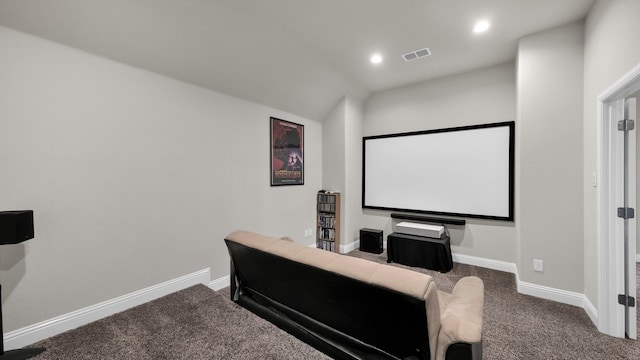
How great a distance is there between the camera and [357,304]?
1329 mm

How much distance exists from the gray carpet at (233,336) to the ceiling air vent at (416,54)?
328cm

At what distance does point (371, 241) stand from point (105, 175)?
153 inches

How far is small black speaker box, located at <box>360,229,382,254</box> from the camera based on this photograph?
A: 4402 millimetres

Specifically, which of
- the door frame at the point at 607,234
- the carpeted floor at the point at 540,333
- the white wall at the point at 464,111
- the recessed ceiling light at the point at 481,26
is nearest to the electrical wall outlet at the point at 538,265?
the carpeted floor at the point at 540,333

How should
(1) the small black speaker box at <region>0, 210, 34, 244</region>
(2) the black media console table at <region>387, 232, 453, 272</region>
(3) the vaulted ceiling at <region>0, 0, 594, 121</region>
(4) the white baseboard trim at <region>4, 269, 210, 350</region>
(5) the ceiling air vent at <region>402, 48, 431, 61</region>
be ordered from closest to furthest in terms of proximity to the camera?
(1) the small black speaker box at <region>0, 210, 34, 244</region>, (4) the white baseboard trim at <region>4, 269, 210, 350</region>, (3) the vaulted ceiling at <region>0, 0, 594, 121</region>, (5) the ceiling air vent at <region>402, 48, 431, 61</region>, (2) the black media console table at <region>387, 232, 453, 272</region>

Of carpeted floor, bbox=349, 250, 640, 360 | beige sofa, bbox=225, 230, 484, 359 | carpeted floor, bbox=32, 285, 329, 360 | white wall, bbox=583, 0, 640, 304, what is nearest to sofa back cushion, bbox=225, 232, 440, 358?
beige sofa, bbox=225, 230, 484, 359

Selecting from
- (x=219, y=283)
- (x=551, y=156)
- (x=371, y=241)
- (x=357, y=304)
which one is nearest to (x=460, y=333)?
(x=357, y=304)

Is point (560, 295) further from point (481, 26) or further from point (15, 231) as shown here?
point (15, 231)

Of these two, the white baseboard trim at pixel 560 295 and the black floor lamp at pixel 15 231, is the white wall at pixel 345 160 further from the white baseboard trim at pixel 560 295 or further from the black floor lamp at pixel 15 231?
the black floor lamp at pixel 15 231

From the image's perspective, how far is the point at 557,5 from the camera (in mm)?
2438

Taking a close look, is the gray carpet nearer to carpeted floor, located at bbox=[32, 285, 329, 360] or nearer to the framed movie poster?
carpeted floor, located at bbox=[32, 285, 329, 360]

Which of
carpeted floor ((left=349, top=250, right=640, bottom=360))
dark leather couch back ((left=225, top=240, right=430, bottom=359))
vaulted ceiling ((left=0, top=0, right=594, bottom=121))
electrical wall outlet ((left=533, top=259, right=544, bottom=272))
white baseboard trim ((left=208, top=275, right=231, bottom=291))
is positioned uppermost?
vaulted ceiling ((left=0, top=0, right=594, bottom=121))

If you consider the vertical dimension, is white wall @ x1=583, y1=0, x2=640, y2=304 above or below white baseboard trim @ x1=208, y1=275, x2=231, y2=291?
above

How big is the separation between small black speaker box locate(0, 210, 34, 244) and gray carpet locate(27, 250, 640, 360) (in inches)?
34.9
